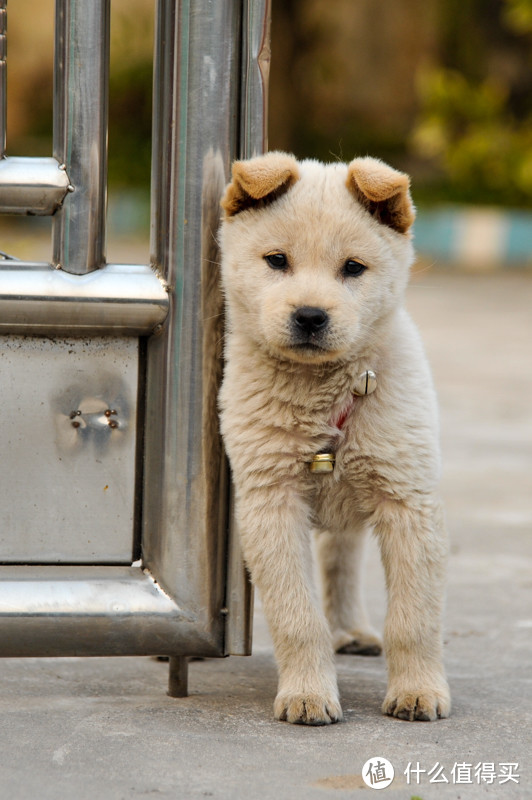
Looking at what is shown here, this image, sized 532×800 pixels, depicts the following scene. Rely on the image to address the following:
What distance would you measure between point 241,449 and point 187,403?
0.63 feet

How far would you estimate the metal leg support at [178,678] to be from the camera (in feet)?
9.45

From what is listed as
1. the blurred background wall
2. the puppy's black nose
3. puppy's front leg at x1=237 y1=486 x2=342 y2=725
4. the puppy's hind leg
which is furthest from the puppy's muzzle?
the blurred background wall

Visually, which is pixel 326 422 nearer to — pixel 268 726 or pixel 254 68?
pixel 268 726

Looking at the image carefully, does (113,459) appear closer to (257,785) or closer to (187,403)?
(187,403)

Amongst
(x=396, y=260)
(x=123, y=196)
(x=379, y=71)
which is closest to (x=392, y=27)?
(x=379, y=71)

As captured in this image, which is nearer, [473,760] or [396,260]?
[473,760]

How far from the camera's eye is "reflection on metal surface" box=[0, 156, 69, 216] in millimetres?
2799

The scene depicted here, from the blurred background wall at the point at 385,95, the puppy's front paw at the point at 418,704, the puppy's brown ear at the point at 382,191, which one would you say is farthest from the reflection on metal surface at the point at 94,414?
the blurred background wall at the point at 385,95

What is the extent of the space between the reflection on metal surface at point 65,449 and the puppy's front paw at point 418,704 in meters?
0.76

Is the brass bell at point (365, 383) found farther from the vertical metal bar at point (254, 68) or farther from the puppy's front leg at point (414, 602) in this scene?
the vertical metal bar at point (254, 68)

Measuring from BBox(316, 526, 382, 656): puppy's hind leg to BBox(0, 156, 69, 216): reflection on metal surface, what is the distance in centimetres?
130

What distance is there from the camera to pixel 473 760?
95.8 inches

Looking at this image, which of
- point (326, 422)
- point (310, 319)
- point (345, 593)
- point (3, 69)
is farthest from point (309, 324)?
point (345, 593)

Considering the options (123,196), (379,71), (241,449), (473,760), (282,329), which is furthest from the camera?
(379,71)
